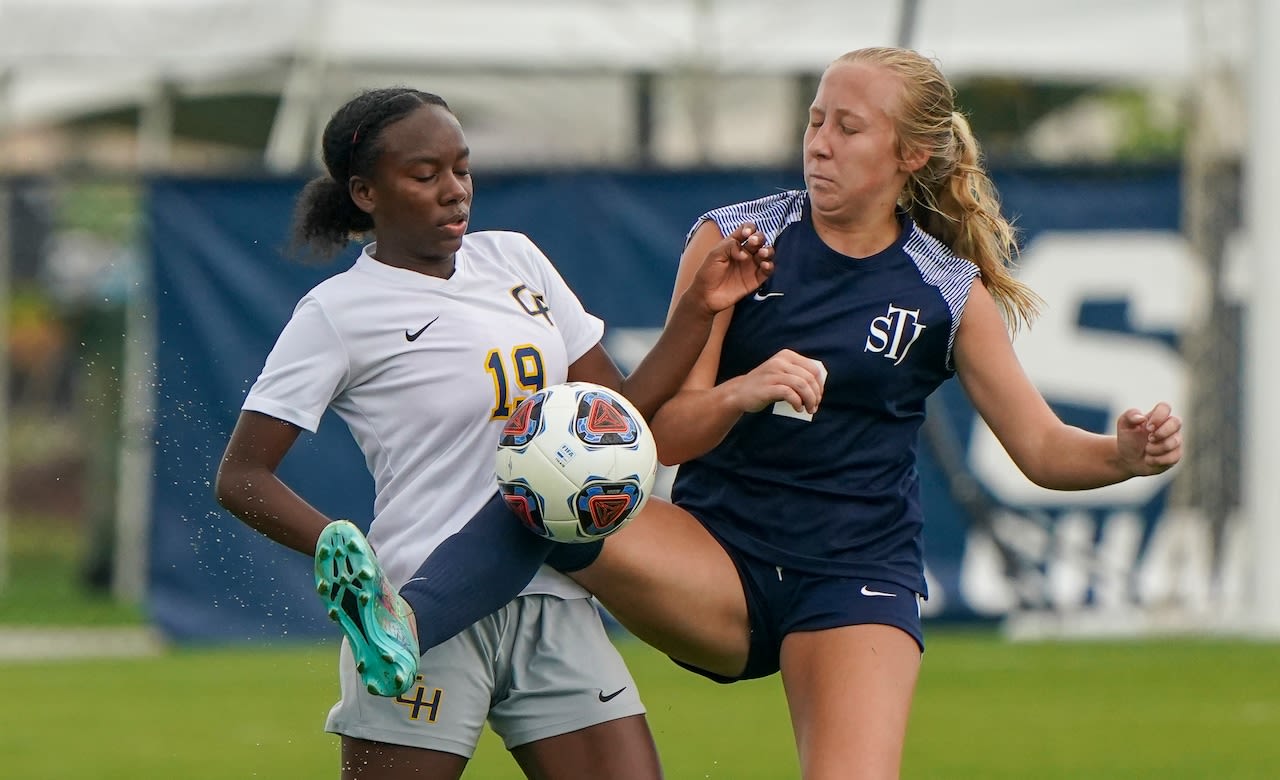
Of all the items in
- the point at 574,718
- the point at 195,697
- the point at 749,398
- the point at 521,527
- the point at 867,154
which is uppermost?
the point at 867,154

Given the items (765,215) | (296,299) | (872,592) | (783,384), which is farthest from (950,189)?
(296,299)

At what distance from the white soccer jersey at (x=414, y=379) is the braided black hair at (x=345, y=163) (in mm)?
171

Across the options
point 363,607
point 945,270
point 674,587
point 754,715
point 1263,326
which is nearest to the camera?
point 363,607

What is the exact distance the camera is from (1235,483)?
11.5 m

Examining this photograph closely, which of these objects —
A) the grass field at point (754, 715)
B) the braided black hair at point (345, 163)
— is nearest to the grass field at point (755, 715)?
the grass field at point (754, 715)

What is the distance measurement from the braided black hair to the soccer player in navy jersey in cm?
79

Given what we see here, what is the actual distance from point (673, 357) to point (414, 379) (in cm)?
61

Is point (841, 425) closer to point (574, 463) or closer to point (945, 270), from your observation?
point (945, 270)

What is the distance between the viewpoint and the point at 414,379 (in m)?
4.35

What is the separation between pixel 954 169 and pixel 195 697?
5.92 meters

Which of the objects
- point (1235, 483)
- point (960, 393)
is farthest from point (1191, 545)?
point (960, 393)

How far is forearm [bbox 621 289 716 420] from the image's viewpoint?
14.9 ft

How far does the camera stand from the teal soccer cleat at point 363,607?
394cm

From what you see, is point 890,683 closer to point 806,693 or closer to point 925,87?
point 806,693
